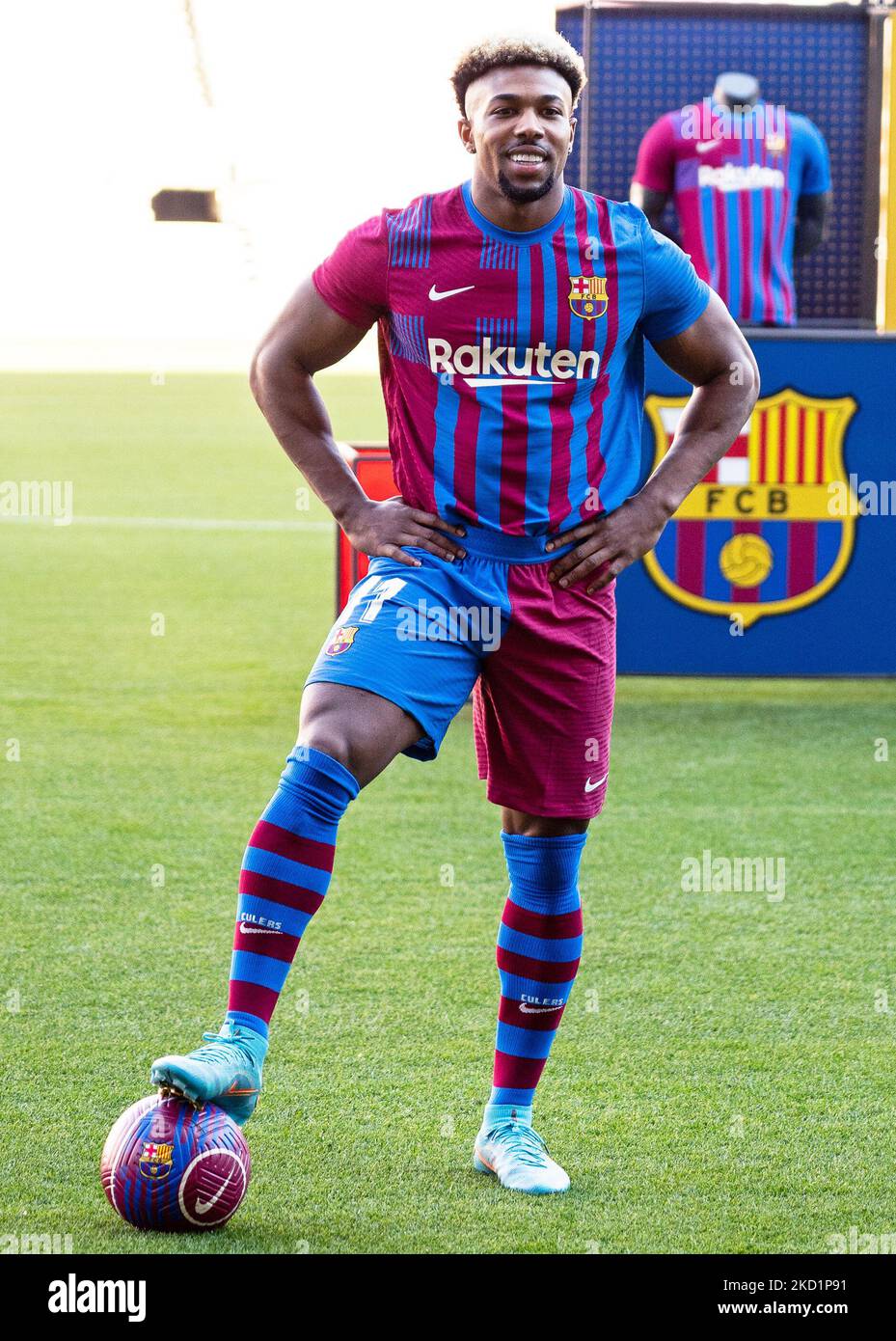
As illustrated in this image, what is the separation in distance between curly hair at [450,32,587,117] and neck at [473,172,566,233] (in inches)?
6.4

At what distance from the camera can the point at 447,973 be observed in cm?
391

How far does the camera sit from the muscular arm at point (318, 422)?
2.78 meters

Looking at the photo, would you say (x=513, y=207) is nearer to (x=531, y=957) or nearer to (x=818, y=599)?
(x=531, y=957)

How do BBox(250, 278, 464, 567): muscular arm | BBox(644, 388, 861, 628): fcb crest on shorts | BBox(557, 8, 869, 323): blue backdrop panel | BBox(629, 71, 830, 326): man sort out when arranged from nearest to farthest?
BBox(250, 278, 464, 567): muscular arm, BBox(644, 388, 861, 628): fcb crest on shorts, BBox(629, 71, 830, 326): man, BBox(557, 8, 869, 323): blue backdrop panel

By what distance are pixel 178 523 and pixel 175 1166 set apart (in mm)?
11315

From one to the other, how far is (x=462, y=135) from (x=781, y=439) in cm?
413

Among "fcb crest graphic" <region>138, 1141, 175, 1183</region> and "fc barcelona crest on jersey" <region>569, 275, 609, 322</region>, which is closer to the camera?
"fcb crest graphic" <region>138, 1141, 175, 1183</region>

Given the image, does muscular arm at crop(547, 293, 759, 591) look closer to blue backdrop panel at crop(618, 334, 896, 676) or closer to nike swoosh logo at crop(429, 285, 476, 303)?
nike swoosh logo at crop(429, 285, 476, 303)

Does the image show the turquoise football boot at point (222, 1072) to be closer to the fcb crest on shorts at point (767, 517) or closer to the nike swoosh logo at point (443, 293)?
the nike swoosh logo at point (443, 293)

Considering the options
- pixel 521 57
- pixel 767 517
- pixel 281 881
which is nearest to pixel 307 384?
pixel 521 57

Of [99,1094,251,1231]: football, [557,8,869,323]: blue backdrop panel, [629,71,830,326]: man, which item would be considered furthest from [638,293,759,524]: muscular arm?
[557,8,869,323]: blue backdrop panel

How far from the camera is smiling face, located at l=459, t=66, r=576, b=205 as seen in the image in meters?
2.67

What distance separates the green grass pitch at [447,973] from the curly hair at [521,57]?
175cm
